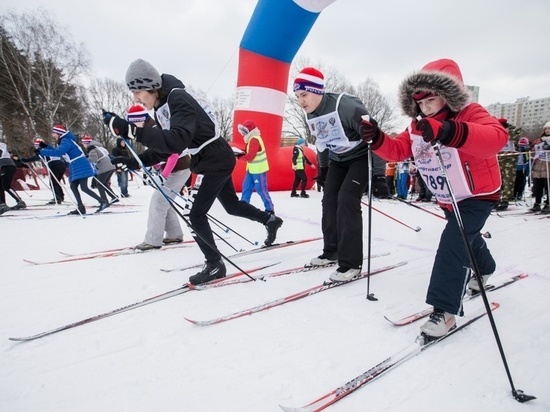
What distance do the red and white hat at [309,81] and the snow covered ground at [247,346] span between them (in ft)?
5.40

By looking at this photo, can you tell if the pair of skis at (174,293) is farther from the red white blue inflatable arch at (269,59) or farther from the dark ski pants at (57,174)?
the dark ski pants at (57,174)

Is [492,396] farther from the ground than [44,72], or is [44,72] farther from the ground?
[44,72]

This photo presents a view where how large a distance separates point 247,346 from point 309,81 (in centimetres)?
208

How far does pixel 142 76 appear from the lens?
2.40 m

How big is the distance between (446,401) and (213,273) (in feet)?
6.28

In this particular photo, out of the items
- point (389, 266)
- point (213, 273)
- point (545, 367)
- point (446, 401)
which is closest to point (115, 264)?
point (213, 273)

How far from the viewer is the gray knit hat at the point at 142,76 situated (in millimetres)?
2387

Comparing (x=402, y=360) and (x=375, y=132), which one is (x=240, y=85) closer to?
(x=375, y=132)

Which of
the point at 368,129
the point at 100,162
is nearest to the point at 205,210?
the point at 368,129

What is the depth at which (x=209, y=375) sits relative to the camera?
59.9 inches

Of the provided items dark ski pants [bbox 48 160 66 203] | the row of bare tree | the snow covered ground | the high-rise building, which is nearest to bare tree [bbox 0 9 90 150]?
the row of bare tree

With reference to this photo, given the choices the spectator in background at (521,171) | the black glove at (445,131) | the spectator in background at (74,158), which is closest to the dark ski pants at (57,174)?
the spectator in background at (74,158)

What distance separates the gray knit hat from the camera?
239 cm

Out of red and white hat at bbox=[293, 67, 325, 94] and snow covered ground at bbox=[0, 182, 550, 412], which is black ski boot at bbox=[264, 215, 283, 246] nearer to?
snow covered ground at bbox=[0, 182, 550, 412]
